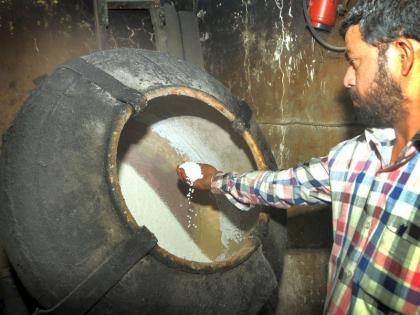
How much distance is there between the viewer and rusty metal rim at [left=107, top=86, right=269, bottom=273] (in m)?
1.42

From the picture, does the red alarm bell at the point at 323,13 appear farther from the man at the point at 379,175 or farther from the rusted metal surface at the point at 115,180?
the rusted metal surface at the point at 115,180

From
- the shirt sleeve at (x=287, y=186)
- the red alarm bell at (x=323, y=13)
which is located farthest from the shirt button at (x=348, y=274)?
the red alarm bell at (x=323, y=13)

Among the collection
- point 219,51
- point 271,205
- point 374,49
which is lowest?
point 271,205

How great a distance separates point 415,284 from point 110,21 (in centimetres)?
271

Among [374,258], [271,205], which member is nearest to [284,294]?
[271,205]

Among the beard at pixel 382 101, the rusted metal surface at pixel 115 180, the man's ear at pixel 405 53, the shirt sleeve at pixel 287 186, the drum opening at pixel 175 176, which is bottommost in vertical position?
the drum opening at pixel 175 176

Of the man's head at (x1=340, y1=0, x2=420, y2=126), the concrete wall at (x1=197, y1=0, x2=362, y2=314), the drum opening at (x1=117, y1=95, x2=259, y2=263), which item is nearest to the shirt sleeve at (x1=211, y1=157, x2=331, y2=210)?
the man's head at (x1=340, y1=0, x2=420, y2=126)

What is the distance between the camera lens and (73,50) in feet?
8.87

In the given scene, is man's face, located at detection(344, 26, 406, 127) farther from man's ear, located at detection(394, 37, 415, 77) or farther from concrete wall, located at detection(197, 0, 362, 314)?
concrete wall, located at detection(197, 0, 362, 314)

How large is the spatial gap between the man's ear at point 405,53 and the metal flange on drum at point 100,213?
770 mm

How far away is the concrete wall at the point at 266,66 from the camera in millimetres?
2545

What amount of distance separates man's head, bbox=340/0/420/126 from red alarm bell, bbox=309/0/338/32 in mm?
1113

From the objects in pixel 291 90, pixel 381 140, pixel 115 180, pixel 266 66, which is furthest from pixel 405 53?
pixel 266 66

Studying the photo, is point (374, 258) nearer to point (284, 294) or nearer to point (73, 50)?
point (284, 294)
